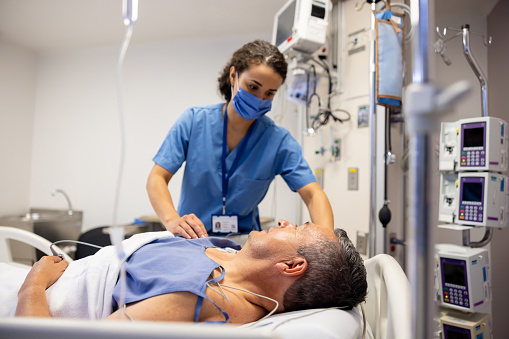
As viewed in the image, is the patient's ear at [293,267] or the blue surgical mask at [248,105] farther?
the blue surgical mask at [248,105]

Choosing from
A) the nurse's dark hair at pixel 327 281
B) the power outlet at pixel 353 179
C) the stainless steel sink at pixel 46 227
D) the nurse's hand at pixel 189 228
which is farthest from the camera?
the stainless steel sink at pixel 46 227

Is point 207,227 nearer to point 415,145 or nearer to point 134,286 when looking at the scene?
point 134,286

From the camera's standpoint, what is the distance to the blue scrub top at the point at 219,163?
5.20ft

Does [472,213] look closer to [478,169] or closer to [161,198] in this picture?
[478,169]

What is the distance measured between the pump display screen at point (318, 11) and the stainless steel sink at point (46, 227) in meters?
3.10

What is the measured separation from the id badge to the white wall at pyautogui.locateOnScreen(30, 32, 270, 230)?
86.6 inches

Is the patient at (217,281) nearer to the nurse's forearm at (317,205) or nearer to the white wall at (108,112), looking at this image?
the nurse's forearm at (317,205)

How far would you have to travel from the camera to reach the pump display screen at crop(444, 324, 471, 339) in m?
1.74

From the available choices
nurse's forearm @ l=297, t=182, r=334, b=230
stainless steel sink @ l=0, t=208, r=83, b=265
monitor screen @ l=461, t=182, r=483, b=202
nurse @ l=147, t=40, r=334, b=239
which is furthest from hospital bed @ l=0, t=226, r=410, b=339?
stainless steel sink @ l=0, t=208, r=83, b=265

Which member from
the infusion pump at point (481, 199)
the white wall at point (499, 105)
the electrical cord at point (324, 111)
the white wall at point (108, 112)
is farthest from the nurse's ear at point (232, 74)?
the white wall at point (108, 112)

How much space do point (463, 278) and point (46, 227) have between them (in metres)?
3.68

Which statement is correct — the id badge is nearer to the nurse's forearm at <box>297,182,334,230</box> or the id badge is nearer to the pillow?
the nurse's forearm at <box>297,182,334,230</box>

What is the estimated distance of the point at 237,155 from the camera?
1619 mm

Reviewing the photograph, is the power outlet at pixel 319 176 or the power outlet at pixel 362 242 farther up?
the power outlet at pixel 319 176
